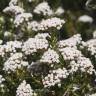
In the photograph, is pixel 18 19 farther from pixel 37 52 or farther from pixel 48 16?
pixel 37 52

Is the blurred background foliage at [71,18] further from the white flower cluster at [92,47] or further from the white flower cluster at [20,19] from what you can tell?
the white flower cluster at [92,47]

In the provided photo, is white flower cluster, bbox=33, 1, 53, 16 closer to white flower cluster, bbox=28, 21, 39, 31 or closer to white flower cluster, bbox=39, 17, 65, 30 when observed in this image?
white flower cluster, bbox=28, 21, 39, 31

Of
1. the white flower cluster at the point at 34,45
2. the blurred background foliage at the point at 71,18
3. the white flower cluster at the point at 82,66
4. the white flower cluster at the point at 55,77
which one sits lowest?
the white flower cluster at the point at 55,77

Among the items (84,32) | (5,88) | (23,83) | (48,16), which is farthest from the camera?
(84,32)

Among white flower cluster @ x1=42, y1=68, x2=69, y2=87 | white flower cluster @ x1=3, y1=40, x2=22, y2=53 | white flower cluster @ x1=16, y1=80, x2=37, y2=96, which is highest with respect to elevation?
white flower cluster @ x1=3, y1=40, x2=22, y2=53

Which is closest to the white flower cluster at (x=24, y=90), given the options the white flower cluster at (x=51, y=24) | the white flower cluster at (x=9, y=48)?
the white flower cluster at (x=9, y=48)

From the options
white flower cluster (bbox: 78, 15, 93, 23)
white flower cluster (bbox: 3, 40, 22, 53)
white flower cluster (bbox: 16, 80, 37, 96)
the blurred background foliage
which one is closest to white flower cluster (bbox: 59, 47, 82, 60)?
white flower cluster (bbox: 16, 80, 37, 96)

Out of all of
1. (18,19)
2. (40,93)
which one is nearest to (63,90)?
(40,93)
